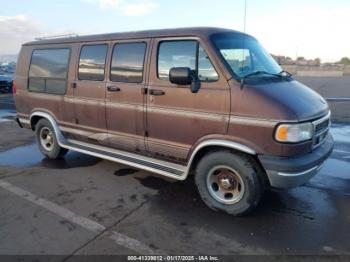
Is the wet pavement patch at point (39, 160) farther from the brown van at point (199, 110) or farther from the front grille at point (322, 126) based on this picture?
the front grille at point (322, 126)

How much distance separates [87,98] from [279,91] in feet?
10.4

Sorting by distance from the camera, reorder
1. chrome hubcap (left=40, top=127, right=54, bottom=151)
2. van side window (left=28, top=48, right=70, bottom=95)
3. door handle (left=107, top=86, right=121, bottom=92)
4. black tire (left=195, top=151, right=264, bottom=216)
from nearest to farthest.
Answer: black tire (left=195, top=151, right=264, bottom=216)
door handle (left=107, top=86, right=121, bottom=92)
van side window (left=28, top=48, right=70, bottom=95)
chrome hubcap (left=40, top=127, right=54, bottom=151)

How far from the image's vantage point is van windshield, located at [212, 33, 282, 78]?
433 centimetres

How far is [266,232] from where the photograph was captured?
12.8ft

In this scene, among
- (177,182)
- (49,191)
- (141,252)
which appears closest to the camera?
(141,252)

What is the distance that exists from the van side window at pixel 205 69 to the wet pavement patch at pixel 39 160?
10.3 feet

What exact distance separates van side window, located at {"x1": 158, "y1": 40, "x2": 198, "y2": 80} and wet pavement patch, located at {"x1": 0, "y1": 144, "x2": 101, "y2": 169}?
2687mm

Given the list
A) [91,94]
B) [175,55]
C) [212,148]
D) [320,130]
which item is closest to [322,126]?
[320,130]

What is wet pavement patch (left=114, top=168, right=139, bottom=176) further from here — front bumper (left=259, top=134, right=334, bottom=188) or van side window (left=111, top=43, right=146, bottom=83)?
front bumper (left=259, top=134, right=334, bottom=188)

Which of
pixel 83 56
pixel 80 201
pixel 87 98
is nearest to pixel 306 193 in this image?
pixel 80 201

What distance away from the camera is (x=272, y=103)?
384cm

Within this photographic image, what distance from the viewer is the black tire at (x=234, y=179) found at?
13.4 ft

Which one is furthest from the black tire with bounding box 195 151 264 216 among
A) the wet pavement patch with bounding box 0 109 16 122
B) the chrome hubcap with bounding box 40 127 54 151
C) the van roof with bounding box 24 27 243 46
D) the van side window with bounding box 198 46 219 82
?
the wet pavement patch with bounding box 0 109 16 122

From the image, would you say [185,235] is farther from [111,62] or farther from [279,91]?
[111,62]
